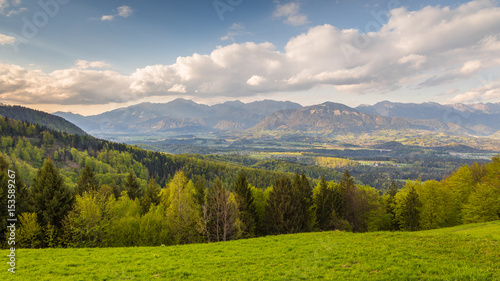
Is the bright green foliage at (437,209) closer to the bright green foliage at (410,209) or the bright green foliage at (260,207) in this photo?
the bright green foliage at (410,209)

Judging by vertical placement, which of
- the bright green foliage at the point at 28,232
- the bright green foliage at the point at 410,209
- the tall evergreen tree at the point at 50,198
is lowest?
the bright green foliage at the point at 410,209

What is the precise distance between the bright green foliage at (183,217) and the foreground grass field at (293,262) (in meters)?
16.1

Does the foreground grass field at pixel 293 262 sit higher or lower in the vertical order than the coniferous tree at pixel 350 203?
higher

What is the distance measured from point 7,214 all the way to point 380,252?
53.3 meters

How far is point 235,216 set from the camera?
43562 mm

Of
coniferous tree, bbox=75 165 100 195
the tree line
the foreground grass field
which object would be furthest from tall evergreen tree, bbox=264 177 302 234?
coniferous tree, bbox=75 165 100 195

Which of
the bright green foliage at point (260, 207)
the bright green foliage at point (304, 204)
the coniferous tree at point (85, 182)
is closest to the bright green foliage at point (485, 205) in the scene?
the bright green foliage at point (304, 204)

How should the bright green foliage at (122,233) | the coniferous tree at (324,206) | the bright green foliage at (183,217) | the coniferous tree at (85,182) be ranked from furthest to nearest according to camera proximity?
1. the coniferous tree at (324,206)
2. the coniferous tree at (85,182)
3. the bright green foliage at (183,217)
4. the bright green foliage at (122,233)

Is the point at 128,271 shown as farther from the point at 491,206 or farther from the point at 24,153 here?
the point at 24,153

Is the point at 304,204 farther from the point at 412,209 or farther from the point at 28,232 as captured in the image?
the point at 28,232

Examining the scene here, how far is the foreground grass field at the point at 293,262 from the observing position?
15.4m

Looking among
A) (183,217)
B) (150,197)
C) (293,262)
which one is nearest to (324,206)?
(183,217)

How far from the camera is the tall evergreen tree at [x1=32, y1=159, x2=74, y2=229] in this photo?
3741 centimetres

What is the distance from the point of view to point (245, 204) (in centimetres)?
4919
